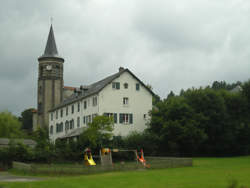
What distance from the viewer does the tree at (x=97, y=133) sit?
41.3m

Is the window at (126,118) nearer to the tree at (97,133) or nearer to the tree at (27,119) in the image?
the tree at (97,133)

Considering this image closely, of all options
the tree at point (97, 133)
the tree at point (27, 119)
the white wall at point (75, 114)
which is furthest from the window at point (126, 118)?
the tree at point (27, 119)

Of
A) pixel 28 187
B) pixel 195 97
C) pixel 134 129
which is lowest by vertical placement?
pixel 28 187

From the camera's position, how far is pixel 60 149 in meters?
39.8

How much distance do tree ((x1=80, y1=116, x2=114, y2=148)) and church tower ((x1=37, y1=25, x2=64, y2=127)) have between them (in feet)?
123

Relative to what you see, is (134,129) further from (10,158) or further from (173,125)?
(10,158)

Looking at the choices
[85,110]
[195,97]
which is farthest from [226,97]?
[85,110]

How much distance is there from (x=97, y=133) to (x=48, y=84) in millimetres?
39819

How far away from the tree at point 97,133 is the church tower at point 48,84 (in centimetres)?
3759

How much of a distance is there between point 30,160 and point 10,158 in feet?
6.63

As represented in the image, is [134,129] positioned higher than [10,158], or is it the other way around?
[134,129]

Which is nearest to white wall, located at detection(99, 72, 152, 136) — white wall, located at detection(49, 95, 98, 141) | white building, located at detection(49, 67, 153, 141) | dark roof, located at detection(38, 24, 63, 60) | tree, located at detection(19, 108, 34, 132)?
white building, located at detection(49, 67, 153, 141)

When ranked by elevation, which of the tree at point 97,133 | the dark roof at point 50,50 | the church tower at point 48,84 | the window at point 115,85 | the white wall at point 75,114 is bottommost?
the tree at point 97,133

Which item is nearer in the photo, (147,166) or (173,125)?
(147,166)
